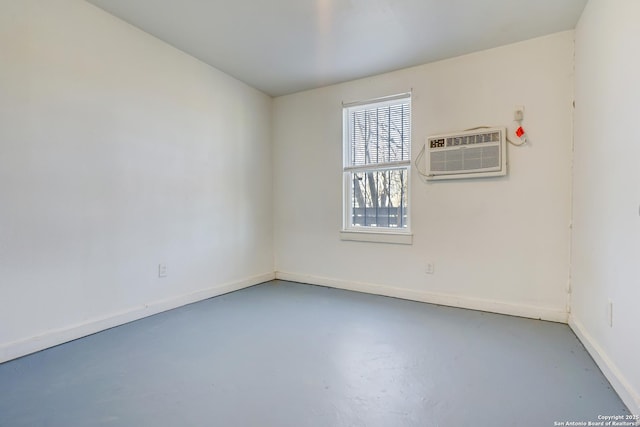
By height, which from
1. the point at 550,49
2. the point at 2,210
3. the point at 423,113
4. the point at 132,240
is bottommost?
the point at 132,240

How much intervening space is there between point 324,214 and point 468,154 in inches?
69.0

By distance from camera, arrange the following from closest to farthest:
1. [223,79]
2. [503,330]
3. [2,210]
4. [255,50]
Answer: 1. [2,210]
2. [503,330]
3. [255,50]
4. [223,79]

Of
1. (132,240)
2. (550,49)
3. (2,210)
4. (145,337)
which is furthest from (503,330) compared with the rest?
(2,210)

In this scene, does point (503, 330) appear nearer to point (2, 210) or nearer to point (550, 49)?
point (550, 49)

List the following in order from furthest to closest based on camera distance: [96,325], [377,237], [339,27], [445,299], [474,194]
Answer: [377,237] → [445,299] → [474,194] → [339,27] → [96,325]

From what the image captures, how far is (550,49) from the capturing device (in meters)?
2.76

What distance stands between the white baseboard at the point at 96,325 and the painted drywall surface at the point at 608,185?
3245 mm

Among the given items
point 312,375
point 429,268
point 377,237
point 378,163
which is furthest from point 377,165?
point 312,375

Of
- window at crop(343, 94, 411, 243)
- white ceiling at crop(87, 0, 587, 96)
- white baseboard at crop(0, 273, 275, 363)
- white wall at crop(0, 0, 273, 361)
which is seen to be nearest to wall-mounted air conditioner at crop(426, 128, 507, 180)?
window at crop(343, 94, 411, 243)

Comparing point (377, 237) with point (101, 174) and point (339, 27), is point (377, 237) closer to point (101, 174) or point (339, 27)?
point (339, 27)

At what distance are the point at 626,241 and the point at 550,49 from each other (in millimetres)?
1965

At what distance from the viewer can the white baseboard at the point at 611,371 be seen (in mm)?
1484

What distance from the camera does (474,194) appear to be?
122 inches

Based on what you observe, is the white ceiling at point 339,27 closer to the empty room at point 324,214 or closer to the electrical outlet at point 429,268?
the empty room at point 324,214
